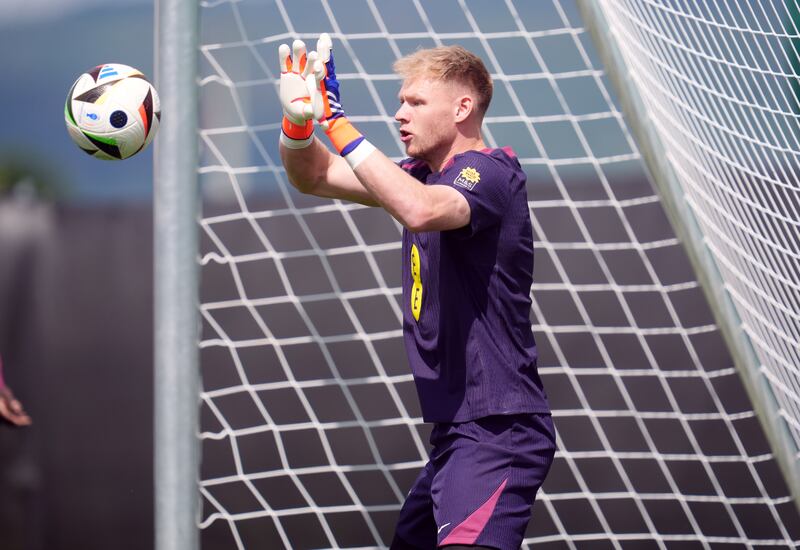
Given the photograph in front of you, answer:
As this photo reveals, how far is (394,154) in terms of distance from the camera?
5.10 meters

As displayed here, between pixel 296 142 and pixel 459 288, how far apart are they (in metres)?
0.61

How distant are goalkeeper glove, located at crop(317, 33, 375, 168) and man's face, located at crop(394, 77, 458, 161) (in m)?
0.21

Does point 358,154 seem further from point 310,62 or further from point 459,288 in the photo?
point 459,288

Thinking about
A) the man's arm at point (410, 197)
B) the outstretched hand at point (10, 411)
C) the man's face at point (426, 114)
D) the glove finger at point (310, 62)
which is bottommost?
the man's arm at point (410, 197)

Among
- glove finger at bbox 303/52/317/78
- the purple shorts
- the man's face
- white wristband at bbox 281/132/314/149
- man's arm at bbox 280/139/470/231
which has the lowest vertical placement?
the purple shorts

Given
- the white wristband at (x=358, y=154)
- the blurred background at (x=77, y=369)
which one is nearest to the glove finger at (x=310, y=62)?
the white wristband at (x=358, y=154)

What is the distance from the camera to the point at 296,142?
2.53 meters

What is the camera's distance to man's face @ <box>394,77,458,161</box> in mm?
2348

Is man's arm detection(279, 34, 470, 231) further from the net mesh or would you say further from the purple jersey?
the net mesh

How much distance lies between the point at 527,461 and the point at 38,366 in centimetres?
308

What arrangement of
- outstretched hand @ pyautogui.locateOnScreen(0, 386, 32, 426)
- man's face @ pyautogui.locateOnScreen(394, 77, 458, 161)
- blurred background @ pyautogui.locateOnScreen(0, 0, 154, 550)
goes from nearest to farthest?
man's face @ pyautogui.locateOnScreen(394, 77, 458, 161) → outstretched hand @ pyautogui.locateOnScreen(0, 386, 32, 426) → blurred background @ pyautogui.locateOnScreen(0, 0, 154, 550)

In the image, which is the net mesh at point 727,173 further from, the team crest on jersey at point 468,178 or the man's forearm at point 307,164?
the man's forearm at point 307,164

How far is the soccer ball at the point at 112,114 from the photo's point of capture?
2.37 metres

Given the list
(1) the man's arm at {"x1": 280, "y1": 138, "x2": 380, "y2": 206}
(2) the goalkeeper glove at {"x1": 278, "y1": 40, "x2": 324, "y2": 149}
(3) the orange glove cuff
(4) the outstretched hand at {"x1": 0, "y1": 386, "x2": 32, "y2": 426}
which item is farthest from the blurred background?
(2) the goalkeeper glove at {"x1": 278, "y1": 40, "x2": 324, "y2": 149}
